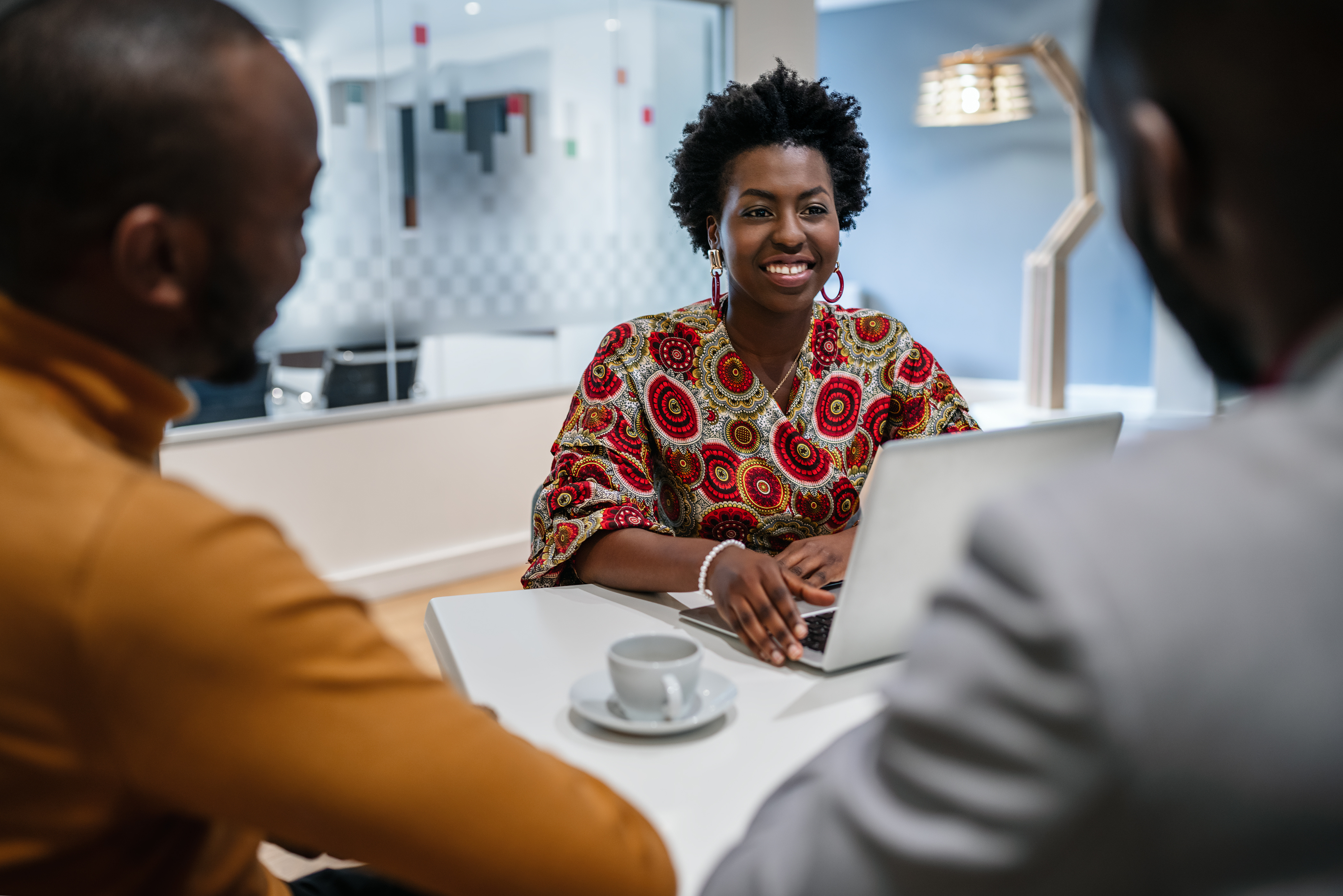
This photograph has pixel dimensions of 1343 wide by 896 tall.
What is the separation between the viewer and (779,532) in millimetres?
1730

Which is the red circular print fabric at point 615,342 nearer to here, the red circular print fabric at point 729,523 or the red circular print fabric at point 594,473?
the red circular print fabric at point 594,473

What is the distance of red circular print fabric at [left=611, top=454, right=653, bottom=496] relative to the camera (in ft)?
5.39

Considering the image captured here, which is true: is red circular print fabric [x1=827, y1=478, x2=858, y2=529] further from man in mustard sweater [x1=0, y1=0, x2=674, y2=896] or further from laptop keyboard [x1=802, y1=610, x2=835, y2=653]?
man in mustard sweater [x1=0, y1=0, x2=674, y2=896]

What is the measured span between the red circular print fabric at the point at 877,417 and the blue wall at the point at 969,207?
4765mm

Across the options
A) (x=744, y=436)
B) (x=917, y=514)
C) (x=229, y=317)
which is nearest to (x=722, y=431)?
(x=744, y=436)

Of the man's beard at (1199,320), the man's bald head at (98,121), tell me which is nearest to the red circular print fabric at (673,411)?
the man's bald head at (98,121)

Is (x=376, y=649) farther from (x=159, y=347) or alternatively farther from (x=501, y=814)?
(x=159, y=347)

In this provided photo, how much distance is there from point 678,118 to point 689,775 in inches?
154

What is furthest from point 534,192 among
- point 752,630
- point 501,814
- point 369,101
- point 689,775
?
point 501,814

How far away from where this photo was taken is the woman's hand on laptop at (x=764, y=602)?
121cm

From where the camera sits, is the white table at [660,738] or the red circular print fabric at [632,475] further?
the red circular print fabric at [632,475]

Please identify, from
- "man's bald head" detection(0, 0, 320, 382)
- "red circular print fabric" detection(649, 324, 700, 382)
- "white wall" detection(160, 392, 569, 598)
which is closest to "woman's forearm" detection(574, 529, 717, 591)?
"red circular print fabric" detection(649, 324, 700, 382)

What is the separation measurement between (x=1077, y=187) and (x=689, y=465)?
4.81m

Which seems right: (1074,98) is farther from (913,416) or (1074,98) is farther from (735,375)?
(735,375)
